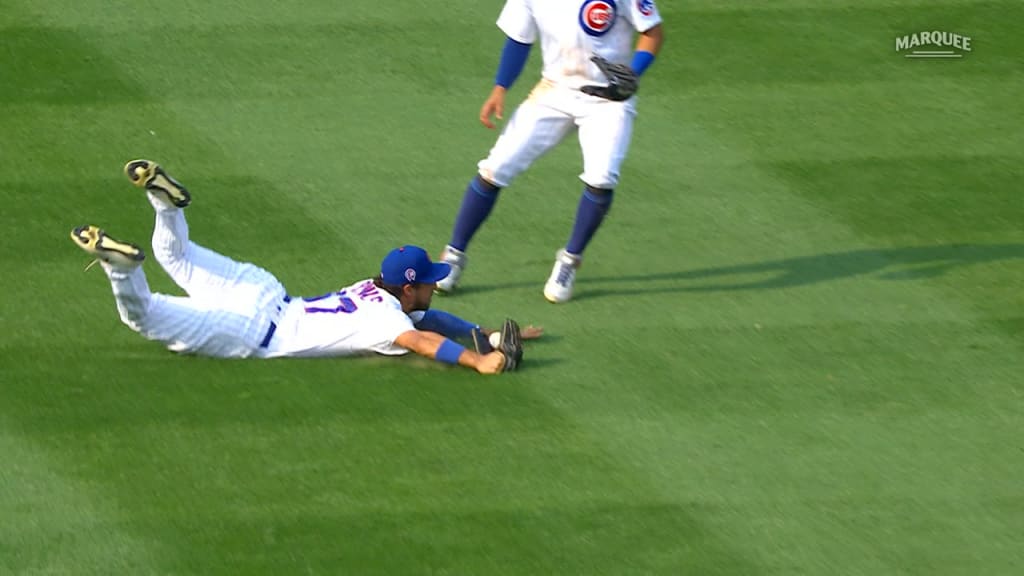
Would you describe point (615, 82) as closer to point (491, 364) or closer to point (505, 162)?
point (505, 162)

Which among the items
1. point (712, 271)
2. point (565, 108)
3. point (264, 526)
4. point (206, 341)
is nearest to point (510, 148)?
point (565, 108)

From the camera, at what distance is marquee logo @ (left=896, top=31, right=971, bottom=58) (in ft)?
41.8

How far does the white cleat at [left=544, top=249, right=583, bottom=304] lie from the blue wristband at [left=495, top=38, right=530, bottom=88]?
95 centimetres

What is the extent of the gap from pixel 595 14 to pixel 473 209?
120 centimetres

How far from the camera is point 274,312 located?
8.31 metres

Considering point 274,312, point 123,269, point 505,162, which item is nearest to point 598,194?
point 505,162

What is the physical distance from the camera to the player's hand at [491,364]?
8.19m

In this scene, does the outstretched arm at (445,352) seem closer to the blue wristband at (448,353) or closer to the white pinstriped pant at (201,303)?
the blue wristband at (448,353)

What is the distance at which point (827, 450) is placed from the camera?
7695mm

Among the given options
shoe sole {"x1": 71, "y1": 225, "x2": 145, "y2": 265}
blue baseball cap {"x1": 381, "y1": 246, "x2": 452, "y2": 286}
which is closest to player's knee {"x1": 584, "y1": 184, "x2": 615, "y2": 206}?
blue baseball cap {"x1": 381, "y1": 246, "x2": 452, "y2": 286}

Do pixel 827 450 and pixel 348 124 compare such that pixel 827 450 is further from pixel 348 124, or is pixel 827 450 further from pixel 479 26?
pixel 479 26

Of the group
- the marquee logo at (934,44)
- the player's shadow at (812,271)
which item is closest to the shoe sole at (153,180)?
the player's shadow at (812,271)

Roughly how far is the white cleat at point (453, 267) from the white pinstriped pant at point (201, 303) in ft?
3.65

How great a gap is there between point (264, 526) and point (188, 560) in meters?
0.35
